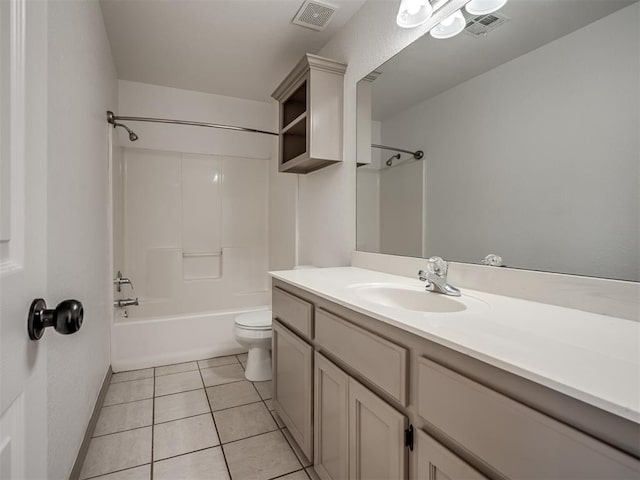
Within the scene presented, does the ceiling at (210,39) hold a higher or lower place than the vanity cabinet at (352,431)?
higher

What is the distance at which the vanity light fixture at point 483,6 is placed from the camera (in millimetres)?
1207

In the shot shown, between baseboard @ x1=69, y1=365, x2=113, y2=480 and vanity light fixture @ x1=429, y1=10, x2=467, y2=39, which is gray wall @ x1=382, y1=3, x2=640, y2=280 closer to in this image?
vanity light fixture @ x1=429, y1=10, x2=467, y2=39

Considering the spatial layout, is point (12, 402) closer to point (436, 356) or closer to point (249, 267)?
point (436, 356)

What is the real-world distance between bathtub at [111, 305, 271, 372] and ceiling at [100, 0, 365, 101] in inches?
80.0

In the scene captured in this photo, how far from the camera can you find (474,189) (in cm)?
130

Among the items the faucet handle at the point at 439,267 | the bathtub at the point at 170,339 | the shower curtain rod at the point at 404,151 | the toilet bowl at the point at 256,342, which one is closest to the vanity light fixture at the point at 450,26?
the shower curtain rod at the point at 404,151

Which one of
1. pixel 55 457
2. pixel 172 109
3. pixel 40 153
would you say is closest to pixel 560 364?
pixel 40 153

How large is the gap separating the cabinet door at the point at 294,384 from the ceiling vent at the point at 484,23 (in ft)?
4.71

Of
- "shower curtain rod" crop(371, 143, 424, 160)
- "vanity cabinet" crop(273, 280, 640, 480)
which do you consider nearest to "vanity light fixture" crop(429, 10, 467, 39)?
"shower curtain rod" crop(371, 143, 424, 160)

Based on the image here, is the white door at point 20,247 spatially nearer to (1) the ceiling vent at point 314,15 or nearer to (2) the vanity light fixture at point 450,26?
(2) the vanity light fixture at point 450,26

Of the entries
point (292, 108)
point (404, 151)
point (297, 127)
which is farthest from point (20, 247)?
point (292, 108)

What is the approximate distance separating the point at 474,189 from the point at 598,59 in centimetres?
52

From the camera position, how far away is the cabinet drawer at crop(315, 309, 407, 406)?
0.85 meters

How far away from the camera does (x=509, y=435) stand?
583mm
